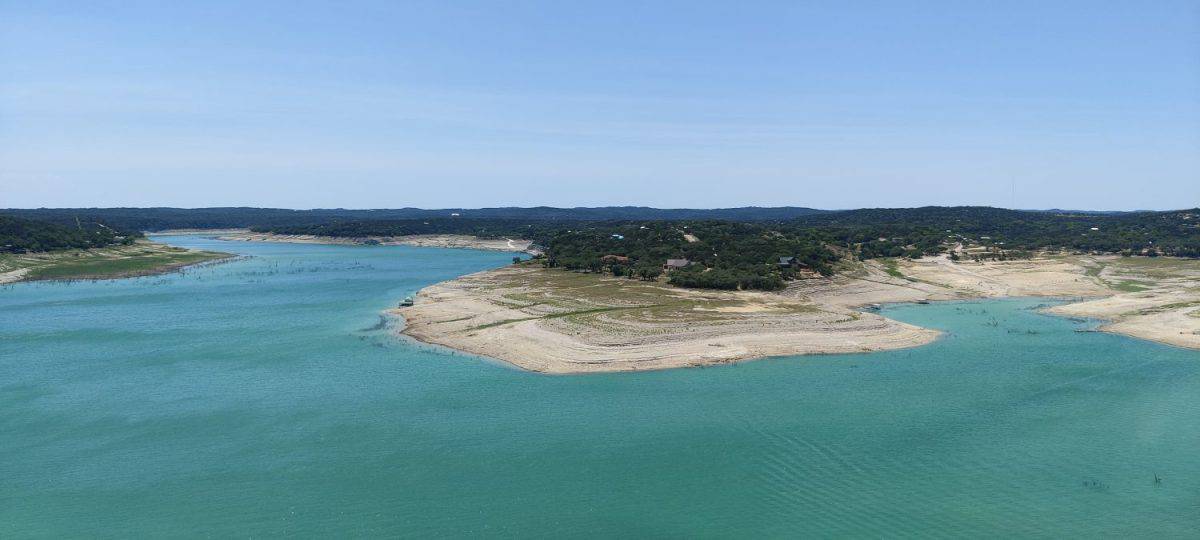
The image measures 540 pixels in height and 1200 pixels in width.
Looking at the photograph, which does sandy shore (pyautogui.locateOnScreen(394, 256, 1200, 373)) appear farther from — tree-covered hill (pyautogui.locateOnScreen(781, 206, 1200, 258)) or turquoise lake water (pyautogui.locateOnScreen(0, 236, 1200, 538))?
tree-covered hill (pyautogui.locateOnScreen(781, 206, 1200, 258))

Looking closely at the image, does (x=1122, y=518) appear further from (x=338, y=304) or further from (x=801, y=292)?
(x=338, y=304)

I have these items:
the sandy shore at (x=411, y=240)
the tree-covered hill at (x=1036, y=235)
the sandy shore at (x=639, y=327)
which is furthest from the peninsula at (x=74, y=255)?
the tree-covered hill at (x=1036, y=235)

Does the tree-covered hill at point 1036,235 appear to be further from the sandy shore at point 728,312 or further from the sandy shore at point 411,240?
the sandy shore at point 411,240

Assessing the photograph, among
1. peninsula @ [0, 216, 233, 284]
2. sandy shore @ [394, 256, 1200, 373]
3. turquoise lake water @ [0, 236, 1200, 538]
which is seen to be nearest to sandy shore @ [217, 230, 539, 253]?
peninsula @ [0, 216, 233, 284]

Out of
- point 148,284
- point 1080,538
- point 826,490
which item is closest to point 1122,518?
point 1080,538

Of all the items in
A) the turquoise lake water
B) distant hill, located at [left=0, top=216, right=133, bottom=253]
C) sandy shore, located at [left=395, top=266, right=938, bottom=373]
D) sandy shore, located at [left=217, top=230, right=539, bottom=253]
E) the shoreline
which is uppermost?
distant hill, located at [left=0, top=216, right=133, bottom=253]

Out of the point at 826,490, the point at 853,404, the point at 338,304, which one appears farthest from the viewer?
the point at 338,304

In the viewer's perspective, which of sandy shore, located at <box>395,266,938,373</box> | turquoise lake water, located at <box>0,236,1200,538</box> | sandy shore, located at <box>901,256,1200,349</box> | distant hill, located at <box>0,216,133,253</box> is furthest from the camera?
distant hill, located at <box>0,216,133,253</box>
